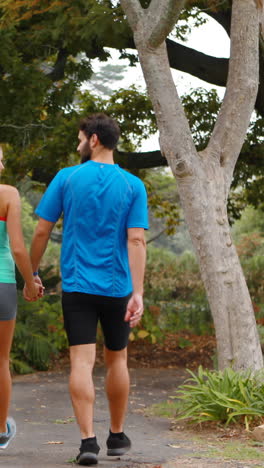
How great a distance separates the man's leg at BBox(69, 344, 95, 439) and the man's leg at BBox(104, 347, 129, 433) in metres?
0.23

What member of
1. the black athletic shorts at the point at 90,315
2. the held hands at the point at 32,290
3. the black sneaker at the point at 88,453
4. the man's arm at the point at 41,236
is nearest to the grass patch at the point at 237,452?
the black sneaker at the point at 88,453

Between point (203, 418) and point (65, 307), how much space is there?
2.51 m

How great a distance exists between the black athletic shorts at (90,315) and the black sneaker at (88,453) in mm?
557

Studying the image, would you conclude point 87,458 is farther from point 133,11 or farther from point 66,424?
point 133,11

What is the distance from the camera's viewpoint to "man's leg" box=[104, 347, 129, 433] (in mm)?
4969

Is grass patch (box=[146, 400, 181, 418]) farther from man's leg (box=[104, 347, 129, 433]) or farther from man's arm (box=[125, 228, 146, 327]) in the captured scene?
man's arm (box=[125, 228, 146, 327])

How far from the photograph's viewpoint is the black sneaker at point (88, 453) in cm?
465

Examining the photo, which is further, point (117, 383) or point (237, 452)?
point (237, 452)

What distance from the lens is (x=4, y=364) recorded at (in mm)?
4969

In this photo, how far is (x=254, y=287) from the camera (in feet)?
59.0

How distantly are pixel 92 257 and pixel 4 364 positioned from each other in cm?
86

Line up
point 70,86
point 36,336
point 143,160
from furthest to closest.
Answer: point 143,160 < point 70,86 < point 36,336

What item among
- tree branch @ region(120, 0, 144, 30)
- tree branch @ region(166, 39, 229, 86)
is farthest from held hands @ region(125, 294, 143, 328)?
tree branch @ region(166, 39, 229, 86)

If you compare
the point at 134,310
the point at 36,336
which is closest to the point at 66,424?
the point at 134,310
